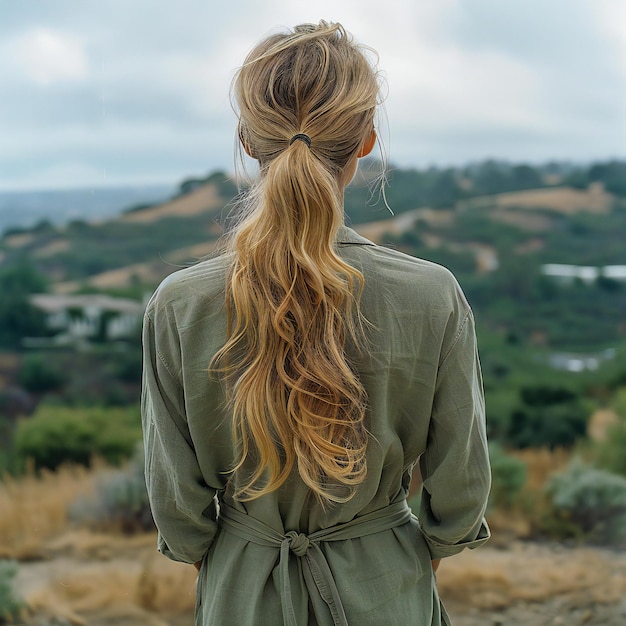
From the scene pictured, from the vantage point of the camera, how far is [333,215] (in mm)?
1003

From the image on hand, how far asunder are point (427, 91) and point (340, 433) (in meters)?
2.46

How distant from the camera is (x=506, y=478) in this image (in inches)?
125

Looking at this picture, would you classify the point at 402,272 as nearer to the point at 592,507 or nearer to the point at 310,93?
the point at 310,93

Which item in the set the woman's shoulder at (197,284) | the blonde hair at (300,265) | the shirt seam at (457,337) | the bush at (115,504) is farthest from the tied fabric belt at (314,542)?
the bush at (115,504)

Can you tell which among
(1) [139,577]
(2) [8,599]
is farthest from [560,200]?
(2) [8,599]

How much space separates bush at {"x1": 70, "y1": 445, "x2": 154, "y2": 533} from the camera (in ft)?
10.1

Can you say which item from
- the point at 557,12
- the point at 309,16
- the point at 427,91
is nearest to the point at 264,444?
the point at 309,16

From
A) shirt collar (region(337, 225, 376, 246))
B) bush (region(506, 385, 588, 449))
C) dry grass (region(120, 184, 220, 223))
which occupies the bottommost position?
bush (region(506, 385, 588, 449))

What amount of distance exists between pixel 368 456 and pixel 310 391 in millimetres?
147

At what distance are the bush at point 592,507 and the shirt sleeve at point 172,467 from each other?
236cm

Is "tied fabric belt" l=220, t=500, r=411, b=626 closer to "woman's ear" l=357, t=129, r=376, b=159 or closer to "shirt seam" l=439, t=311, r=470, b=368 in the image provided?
"shirt seam" l=439, t=311, r=470, b=368

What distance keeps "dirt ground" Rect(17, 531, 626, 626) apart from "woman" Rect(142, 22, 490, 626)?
2012 mm

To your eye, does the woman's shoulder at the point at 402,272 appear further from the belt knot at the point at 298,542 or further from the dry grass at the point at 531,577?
the dry grass at the point at 531,577

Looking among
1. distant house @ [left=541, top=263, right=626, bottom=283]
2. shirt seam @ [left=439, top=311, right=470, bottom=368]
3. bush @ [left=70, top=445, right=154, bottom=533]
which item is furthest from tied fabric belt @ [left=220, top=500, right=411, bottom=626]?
distant house @ [left=541, top=263, right=626, bottom=283]
